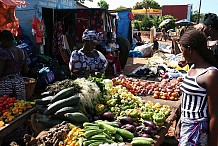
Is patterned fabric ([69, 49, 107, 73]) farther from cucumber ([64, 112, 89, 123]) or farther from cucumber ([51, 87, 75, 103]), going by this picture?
cucumber ([64, 112, 89, 123])

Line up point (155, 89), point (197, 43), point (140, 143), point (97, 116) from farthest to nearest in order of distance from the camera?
1. point (155, 89)
2. point (97, 116)
3. point (140, 143)
4. point (197, 43)

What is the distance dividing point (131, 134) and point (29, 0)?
7026mm

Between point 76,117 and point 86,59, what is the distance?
201 centimetres

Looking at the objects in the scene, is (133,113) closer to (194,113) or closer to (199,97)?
(194,113)

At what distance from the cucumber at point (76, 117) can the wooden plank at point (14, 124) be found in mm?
910

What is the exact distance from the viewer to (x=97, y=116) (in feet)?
11.0

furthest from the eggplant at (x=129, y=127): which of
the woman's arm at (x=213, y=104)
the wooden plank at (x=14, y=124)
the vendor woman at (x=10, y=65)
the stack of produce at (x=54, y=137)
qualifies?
the vendor woman at (x=10, y=65)

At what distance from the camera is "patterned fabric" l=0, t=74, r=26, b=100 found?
4.42 m

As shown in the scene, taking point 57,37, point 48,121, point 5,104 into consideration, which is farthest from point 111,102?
point 57,37

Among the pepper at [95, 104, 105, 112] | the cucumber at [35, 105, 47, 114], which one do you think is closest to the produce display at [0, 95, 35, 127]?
the cucumber at [35, 105, 47, 114]

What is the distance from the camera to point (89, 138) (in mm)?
2715

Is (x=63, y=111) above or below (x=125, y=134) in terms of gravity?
above

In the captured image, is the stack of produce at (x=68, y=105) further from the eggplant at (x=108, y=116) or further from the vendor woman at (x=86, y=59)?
the vendor woman at (x=86, y=59)

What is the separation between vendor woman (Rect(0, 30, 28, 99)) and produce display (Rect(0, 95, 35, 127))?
30cm
